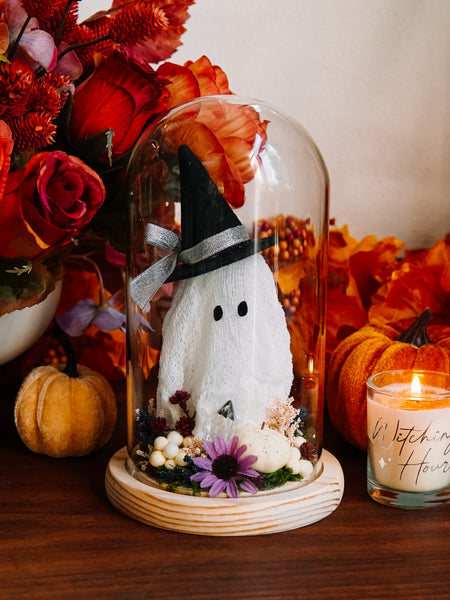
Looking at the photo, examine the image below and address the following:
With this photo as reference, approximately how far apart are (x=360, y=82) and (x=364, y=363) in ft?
1.75

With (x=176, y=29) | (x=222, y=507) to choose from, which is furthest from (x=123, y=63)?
(x=222, y=507)

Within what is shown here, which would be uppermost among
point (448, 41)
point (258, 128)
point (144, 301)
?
point (448, 41)

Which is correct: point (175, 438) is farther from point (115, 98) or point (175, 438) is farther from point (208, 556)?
point (115, 98)

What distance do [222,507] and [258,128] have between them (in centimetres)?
34

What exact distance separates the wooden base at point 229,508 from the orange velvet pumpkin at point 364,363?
0.39 ft

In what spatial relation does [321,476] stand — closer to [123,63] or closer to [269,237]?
[269,237]

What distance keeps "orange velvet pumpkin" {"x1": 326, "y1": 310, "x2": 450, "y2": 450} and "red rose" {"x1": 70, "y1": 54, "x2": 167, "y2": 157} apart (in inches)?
12.9

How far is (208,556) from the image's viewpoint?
0.52 m

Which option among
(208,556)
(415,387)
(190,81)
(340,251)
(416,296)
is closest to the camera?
(208,556)

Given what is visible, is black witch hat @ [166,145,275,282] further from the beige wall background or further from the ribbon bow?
the beige wall background

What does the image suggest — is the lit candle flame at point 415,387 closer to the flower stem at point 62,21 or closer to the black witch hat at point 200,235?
the black witch hat at point 200,235

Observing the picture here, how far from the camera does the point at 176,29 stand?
72cm

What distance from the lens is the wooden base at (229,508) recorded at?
1.78 feet

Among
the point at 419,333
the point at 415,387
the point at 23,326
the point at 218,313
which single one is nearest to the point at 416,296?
the point at 419,333
